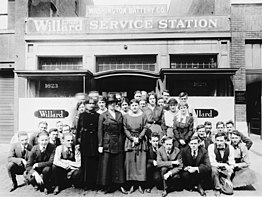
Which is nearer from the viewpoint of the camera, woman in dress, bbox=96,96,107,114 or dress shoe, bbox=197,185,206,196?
dress shoe, bbox=197,185,206,196

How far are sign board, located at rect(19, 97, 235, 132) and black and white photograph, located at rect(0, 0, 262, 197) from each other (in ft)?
0.12

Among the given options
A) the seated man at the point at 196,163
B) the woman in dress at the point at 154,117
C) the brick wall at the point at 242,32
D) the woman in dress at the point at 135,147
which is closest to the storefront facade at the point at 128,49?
the brick wall at the point at 242,32

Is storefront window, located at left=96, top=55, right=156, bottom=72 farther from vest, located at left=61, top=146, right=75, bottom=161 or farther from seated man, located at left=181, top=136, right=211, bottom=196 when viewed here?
seated man, located at left=181, top=136, right=211, bottom=196

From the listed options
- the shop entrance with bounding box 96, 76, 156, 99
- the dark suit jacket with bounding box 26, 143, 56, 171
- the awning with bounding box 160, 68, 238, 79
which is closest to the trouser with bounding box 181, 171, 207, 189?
the dark suit jacket with bounding box 26, 143, 56, 171

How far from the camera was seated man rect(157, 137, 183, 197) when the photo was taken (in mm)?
5344

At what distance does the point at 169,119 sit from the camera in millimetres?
6176

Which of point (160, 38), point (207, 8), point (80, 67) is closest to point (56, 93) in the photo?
point (80, 67)

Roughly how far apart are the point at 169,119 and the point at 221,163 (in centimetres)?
147

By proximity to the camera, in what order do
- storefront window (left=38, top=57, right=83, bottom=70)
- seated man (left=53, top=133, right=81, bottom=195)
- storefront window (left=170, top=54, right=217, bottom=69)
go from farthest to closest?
1. storefront window (left=38, top=57, right=83, bottom=70)
2. storefront window (left=170, top=54, right=217, bottom=69)
3. seated man (left=53, top=133, right=81, bottom=195)

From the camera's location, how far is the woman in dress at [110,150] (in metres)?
5.36

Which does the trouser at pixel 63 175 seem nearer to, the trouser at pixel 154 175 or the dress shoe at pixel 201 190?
the trouser at pixel 154 175

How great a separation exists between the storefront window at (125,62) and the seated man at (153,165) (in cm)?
641

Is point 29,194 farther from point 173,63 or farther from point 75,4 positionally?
point 75,4

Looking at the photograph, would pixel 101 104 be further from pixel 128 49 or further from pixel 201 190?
pixel 128 49
